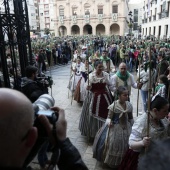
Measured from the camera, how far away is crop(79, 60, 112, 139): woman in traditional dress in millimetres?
4609

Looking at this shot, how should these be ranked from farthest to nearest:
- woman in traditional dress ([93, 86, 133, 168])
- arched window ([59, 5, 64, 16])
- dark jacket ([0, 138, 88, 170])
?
arched window ([59, 5, 64, 16]) < woman in traditional dress ([93, 86, 133, 168]) < dark jacket ([0, 138, 88, 170])

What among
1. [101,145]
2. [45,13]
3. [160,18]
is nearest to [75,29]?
[45,13]

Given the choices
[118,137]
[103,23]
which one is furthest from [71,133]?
[103,23]

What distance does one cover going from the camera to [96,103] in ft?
15.1

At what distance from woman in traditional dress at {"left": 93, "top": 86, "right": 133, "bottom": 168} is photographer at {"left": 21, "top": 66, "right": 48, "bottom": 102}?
1.17 m

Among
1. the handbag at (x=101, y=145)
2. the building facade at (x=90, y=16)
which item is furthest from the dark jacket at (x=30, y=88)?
the building facade at (x=90, y=16)

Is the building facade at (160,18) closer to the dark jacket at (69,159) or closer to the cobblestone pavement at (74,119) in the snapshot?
the cobblestone pavement at (74,119)

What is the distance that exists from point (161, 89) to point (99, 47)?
17.7 m

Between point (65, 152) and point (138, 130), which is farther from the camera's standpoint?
point (138, 130)

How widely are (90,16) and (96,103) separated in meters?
48.1

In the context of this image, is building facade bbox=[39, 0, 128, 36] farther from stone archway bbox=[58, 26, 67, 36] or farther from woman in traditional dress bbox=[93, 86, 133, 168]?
woman in traditional dress bbox=[93, 86, 133, 168]

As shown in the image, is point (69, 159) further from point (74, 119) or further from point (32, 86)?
point (74, 119)

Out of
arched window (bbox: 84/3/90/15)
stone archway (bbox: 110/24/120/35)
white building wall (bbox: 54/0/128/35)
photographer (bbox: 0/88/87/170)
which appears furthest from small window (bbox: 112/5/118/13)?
photographer (bbox: 0/88/87/170)

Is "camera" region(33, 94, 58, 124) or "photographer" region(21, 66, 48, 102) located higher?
"camera" region(33, 94, 58, 124)
